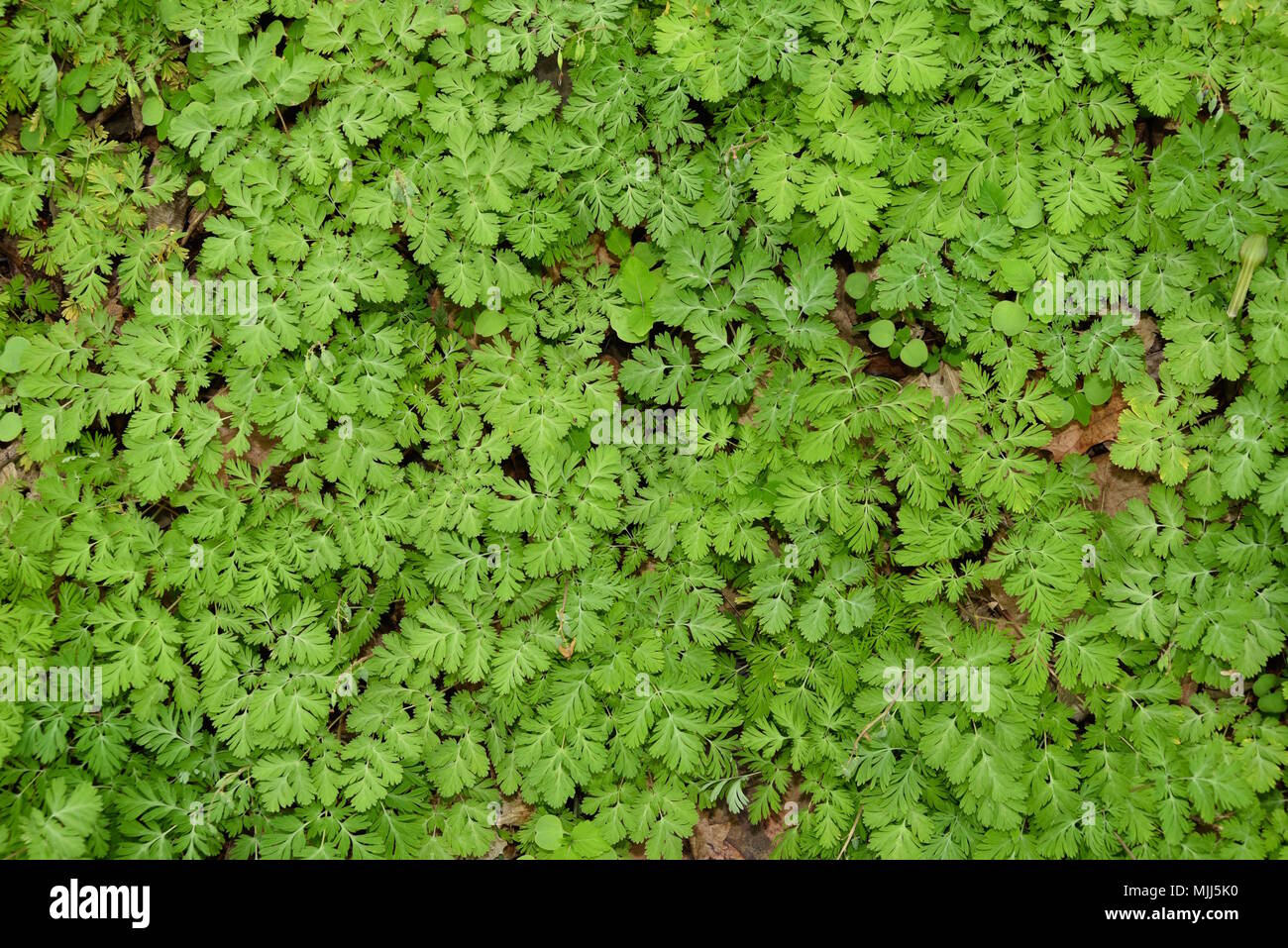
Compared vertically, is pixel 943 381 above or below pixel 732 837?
above

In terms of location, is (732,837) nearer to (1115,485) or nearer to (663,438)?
(663,438)

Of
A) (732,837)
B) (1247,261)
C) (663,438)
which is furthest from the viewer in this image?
(732,837)

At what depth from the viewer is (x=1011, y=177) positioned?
3369mm

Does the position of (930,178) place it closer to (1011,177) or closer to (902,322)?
(1011,177)

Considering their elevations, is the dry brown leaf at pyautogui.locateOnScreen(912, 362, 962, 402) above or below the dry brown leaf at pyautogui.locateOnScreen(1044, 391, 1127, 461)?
above

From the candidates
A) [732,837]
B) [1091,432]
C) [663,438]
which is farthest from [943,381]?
[732,837]

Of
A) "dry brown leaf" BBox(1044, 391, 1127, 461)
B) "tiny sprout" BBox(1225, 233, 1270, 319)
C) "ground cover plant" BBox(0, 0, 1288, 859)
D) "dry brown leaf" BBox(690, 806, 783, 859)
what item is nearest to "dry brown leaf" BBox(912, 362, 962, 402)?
"ground cover plant" BBox(0, 0, 1288, 859)

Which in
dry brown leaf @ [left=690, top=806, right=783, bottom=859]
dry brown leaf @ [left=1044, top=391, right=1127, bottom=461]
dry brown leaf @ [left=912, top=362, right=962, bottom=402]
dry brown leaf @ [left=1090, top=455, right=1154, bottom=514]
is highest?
dry brown leaf @ [left=912, top=362, right=962, bottom=402]

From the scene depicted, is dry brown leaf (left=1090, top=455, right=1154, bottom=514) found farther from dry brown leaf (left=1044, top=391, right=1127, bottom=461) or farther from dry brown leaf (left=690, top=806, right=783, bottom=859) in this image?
dry brown leaf (left=690, top=806, right=783, bottom=859)

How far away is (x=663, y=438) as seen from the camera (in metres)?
3.58

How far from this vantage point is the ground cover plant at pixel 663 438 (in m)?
3.36

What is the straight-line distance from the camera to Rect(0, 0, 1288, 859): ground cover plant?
3359 millimetres

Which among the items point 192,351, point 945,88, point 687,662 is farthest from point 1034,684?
point 192,351

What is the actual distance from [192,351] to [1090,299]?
399 centimetres
